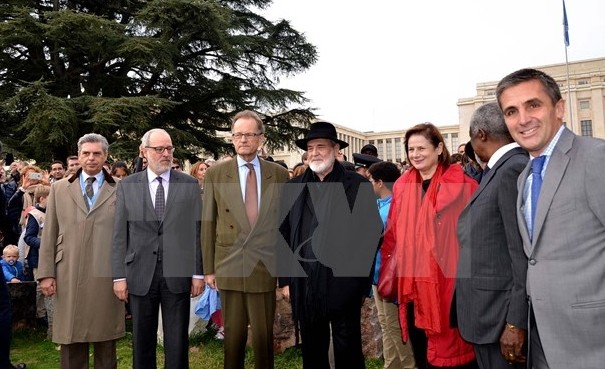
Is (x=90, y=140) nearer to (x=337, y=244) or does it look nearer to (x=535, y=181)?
(x=337, y=244)

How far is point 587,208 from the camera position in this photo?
175 centimetres

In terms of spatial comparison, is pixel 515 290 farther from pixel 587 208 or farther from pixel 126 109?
pixel 126 109

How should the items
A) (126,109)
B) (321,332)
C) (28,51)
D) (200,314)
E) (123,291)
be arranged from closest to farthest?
1. (321,332)
2. (123,291)
3. (200,314)
4. (126,109)
5. (28,51)

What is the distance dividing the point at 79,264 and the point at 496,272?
298 centimetres

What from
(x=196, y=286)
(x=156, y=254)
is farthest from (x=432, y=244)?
(x=156, y=254)

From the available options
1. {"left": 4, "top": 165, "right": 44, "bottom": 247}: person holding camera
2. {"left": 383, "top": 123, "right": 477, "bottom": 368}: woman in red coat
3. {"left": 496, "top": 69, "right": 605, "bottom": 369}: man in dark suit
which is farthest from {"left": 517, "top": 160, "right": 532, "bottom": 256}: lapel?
{"left": 4, "top": 165, "right": 44, "bottom": 247}: person holding camera

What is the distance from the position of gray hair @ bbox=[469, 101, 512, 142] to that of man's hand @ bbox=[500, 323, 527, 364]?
3.15 feet

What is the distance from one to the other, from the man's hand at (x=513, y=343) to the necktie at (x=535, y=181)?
448 mm

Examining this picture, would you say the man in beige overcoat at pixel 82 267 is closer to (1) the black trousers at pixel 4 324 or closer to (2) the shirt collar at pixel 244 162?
(1) the black trousers at pixel 4 324

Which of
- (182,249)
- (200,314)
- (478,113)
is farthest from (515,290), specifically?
(200,314)

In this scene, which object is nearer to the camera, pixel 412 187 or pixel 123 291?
pixel 412 187

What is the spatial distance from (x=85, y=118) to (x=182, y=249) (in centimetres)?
1506

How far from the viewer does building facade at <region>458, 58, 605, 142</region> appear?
62.3 metres

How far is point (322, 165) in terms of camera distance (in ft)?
10.7
